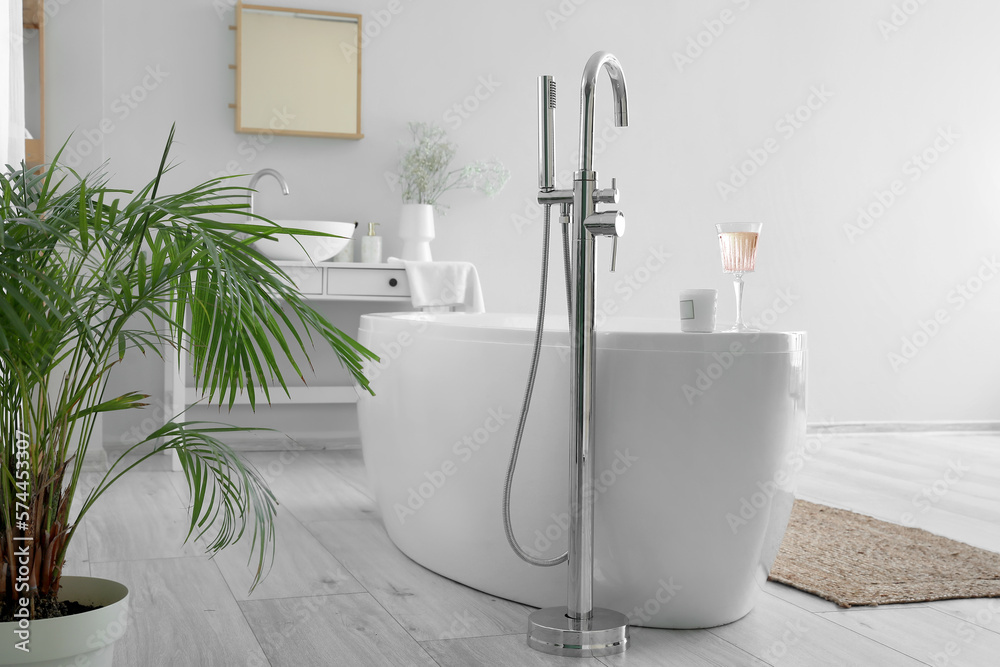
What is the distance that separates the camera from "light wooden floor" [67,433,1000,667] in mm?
1847

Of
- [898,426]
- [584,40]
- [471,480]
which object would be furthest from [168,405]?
[898,426]

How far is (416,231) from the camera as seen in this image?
4168 millimetres

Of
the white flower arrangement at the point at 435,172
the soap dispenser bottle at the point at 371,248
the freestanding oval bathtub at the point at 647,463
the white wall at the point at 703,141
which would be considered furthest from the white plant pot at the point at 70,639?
the white flower arrangement at the point at 435,172

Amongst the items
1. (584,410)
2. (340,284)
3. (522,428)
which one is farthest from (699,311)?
(340,284)

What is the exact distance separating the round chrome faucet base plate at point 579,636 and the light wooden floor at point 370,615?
2 cm

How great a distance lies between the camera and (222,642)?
74.2 inches

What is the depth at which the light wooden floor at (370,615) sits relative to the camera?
1.85 meters

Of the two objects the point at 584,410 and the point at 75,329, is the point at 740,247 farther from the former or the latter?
the point at 75,329

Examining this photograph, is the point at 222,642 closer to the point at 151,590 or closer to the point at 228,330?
the point at 151,590

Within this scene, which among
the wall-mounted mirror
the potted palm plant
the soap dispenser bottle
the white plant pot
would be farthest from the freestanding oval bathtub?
the wall-mounted mirror

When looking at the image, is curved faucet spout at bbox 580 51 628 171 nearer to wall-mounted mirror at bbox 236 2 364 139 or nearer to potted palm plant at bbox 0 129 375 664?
potted palm plant at bbox 0 129 375 664

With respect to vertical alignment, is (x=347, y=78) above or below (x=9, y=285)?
above

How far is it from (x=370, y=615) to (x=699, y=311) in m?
0.93

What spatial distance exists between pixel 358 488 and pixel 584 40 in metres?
2.40
